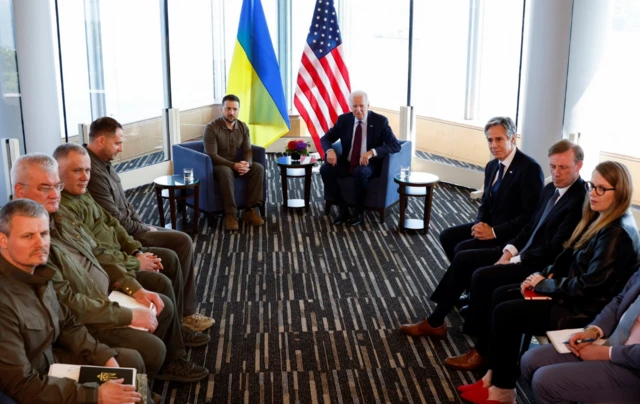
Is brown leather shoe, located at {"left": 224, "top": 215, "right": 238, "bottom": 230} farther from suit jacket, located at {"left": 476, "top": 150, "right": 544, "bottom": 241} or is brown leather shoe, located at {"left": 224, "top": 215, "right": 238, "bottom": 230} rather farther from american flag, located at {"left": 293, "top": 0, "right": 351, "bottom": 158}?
suit jacket, located at {"left": 476, "top": 150, "right": 544, "bottom": 241}

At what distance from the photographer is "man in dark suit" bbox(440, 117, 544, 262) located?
14.8 ft

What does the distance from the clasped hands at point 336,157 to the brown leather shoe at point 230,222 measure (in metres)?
1.11

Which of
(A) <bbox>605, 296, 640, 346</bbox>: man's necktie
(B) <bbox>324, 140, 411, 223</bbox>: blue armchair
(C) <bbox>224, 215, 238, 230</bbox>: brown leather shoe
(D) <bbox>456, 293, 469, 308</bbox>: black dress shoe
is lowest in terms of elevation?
(D) <bbox>456, 293, 469, 308</bbox>: black dress shoe

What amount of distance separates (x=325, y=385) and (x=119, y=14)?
594cm

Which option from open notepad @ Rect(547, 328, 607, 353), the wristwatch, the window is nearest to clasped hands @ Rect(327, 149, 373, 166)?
the window

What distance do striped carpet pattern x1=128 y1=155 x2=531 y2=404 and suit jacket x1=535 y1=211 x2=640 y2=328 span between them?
0.59 metres

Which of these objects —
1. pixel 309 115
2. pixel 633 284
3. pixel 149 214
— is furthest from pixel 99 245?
pixel 309 115

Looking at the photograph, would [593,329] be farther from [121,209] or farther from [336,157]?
[336,157]

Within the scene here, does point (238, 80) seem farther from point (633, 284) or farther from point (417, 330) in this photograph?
point (633, 284)

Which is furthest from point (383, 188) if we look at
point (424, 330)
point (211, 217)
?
point (424, 330)

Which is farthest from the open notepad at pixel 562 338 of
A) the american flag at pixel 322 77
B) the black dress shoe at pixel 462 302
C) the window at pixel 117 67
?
the window at pixel 117 67

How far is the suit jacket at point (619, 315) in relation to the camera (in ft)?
9.52

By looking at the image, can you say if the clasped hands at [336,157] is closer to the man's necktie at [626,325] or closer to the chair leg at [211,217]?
the chair leg at [211,217]

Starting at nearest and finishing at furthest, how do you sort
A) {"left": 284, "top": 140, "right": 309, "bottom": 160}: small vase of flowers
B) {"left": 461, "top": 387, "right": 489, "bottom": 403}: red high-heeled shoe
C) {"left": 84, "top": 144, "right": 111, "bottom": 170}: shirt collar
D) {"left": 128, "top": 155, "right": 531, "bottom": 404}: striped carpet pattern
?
1. {"left": 461, "top": 387, "right": 489, "bottom": 403}: red high-heeled shoe
2. {"left": 128, "top": 155, "right": 531, "bottom": 404}: striped carpet pattern
3. {"left": 84, "top": 144, "right": 111, "bottom": 170}: shirt collar
4. {"left": 284, "top": 140, "right": 309, "bottom": 160}: small vase of flowers
